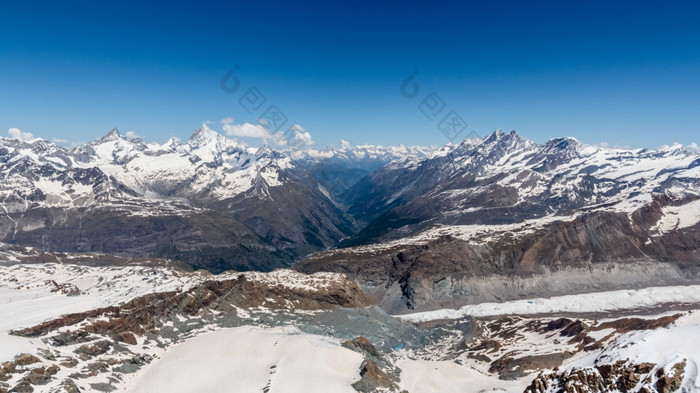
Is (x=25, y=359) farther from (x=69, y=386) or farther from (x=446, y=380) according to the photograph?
(x=446, y=380)

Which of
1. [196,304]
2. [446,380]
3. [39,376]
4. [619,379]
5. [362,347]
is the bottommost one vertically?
[446,380]

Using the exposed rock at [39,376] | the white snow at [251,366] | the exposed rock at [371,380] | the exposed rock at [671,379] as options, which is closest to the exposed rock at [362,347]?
the white snow at [251,366]

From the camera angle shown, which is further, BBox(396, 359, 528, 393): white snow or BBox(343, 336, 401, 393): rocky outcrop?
BBox(396, 359, 528, 393): white snow

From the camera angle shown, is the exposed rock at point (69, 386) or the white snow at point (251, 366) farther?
the white snow at point (251, 366)

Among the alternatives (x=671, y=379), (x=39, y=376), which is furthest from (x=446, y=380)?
(x=39, y=376)

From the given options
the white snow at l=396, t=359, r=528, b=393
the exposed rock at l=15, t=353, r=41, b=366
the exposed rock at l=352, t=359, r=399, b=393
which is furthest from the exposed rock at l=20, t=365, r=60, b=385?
the white snow at l=396, t=359, r=528, b=393

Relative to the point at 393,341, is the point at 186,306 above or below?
above

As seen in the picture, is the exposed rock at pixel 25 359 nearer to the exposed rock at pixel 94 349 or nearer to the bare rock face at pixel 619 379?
the exposed rock at pixel 94 349

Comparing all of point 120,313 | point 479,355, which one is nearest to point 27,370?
point 120,313

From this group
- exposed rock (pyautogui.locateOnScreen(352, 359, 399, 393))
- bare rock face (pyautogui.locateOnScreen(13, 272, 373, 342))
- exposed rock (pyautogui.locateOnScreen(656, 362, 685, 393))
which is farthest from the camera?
bare rock face (pyautogui.locateOnScreen(13, 272, 373, 342))

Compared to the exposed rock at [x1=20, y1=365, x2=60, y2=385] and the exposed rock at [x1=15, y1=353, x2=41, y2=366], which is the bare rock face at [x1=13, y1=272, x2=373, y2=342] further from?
the exposed rock at [x1=20, y1=365, x2=60, y2=385]

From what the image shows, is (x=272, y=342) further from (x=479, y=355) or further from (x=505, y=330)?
(x=505, y=330)
